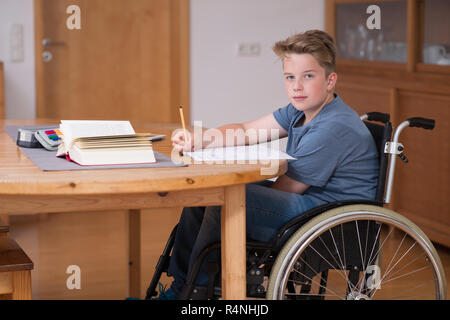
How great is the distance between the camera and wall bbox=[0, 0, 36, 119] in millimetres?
4270

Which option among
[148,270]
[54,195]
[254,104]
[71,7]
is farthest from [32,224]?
[54,195]

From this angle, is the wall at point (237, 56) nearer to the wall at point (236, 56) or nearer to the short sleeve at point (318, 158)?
the wall at point (236, 56)

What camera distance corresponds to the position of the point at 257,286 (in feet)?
6.83

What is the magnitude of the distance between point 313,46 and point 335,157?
36 cm

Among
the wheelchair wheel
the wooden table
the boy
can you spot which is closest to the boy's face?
the boy

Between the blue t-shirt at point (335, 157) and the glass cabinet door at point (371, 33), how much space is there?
1973 mm

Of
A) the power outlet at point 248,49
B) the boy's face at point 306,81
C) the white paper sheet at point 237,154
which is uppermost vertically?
the power outlet at point 248,49

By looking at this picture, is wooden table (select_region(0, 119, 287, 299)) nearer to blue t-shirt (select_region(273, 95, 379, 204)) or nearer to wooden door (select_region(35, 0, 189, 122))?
blue t-shirt (select_region(273, 95, 379, 204))

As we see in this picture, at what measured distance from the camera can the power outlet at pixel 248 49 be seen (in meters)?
4.76

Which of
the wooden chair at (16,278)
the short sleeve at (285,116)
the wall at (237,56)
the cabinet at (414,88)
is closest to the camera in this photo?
the wooden chair at (16,278)

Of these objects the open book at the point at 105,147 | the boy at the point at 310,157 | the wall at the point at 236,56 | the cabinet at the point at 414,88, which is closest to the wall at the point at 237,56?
the wall at the point at 236,56

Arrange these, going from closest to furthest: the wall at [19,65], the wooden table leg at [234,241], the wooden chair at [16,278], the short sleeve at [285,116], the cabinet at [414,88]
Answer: the wooden chair at [16,278], the wooden table leg at [234,241], the short sleeve at [285,116], the cabinet at [414,88], the wall at [19,65]

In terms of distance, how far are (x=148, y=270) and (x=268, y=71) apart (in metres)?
2.02
